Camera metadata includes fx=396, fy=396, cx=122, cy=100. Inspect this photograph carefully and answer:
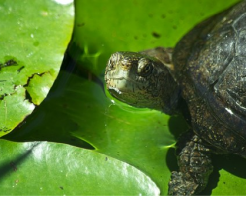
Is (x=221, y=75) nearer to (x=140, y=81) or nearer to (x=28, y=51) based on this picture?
(x=140, y=81)

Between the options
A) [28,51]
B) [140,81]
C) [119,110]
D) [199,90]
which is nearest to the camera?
[140,81]

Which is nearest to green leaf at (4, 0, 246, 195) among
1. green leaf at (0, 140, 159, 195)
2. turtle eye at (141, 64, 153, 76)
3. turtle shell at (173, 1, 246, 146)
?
green leaf at (0, 140, 159, 195)

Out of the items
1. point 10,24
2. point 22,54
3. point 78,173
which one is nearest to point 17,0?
point 10,24

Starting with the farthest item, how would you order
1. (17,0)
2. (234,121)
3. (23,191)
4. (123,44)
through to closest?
(123,44), (17,0), (234,121), (23,191)

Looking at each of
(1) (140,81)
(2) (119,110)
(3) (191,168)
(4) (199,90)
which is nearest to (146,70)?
(1) (140,81)

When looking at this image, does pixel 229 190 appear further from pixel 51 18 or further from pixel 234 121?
pixel 51 18

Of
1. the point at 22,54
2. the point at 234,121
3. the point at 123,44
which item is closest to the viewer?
the point at 234,121

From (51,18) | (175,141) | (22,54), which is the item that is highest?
(51,18)
